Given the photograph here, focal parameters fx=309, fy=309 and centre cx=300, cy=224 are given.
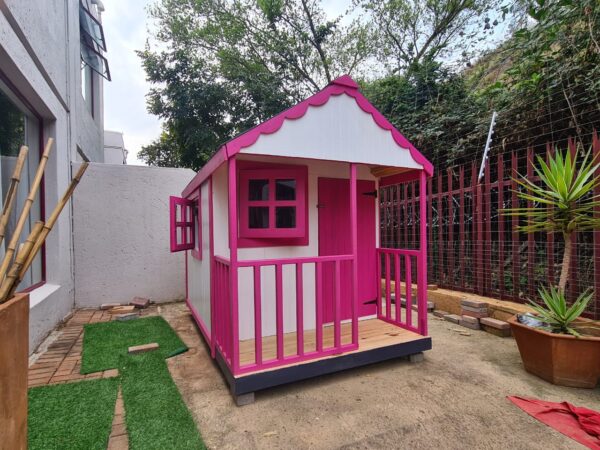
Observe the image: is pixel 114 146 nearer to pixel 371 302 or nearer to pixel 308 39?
pixel 308 39

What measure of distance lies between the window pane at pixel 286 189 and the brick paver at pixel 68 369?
2160mm

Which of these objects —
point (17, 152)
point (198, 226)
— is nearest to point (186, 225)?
point (198, 226)

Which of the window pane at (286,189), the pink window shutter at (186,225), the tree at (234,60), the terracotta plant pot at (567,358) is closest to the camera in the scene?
the terracotta plant pot at (567,358)

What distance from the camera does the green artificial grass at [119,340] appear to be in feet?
10.1

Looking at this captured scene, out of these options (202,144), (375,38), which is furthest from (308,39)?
(202,144)

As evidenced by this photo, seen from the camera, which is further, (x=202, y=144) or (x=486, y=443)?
(x=202, y=144)

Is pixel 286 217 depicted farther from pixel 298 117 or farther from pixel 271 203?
pixel 298 117

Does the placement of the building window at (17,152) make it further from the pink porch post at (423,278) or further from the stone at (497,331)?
the stone at (497,331)

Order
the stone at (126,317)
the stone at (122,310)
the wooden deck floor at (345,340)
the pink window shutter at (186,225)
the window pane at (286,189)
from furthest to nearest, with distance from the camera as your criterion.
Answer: the stone at (122,310) → the stone at (126,317) → the pink window shutter at (186,225) → the window pane at (286,189) → the wooden deck floor at (345,340)

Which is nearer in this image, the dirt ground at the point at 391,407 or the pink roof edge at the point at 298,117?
the dirt ground at the point at 391,407

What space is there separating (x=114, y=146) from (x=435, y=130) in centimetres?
1245

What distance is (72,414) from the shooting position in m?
2.17

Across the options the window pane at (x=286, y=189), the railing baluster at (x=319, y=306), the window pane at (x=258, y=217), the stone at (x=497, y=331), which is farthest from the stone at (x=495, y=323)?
the window pane at (x=258, y=217)

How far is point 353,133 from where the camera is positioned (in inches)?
112
